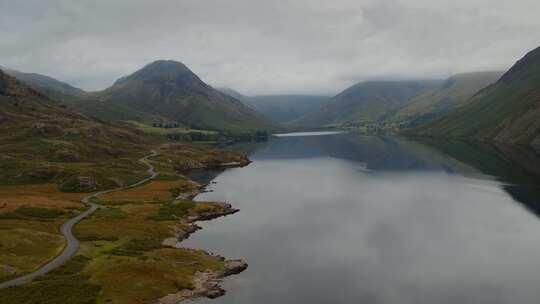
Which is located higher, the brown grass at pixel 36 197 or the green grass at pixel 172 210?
the brown grass at pixel 36 197

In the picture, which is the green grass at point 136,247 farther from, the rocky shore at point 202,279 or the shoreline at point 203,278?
the rocky shore at point 202,279

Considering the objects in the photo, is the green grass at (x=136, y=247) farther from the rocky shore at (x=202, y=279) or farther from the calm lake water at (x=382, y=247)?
the calm lake water at (x=382, y=247)

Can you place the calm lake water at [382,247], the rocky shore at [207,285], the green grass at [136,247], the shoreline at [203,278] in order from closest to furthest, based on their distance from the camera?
the rocky shore at [207,285] → the shoreline at [203,278] → the calm lake water at [382,247] → the green grass at [136,247]

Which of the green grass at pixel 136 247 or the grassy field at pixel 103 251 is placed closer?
the grassy field at pixel 103 251

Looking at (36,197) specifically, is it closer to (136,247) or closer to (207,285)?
(136,247)

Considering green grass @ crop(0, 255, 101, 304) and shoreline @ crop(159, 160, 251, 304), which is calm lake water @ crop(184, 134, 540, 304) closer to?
shoreline @ crop(159, 160, 251, 304)

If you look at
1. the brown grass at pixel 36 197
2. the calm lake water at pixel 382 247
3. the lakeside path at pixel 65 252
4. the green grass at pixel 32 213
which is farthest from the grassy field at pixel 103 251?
the calm lake water at pixel 382 247

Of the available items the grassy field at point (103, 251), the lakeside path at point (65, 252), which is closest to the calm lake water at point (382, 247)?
the grassy field at point (103, 251)

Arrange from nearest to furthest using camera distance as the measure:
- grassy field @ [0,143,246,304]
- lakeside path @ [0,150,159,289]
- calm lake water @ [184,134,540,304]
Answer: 1. grassy field @ [0,143,246,304]
2. lakeside path @ [0,150,159,289]
3. calm lake water @ [184,134,540,304]

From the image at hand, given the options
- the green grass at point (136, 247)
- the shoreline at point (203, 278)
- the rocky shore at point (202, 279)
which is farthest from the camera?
the green grass at point (136, 247)

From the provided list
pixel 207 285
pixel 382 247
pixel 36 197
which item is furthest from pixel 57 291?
pixel 36 197

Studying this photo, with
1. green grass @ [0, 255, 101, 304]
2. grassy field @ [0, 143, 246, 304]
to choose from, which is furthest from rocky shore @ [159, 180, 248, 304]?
green grass @ [0, 255, 101, 304]

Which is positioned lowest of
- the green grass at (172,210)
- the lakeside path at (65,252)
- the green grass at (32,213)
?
the green grass at (172,210)
